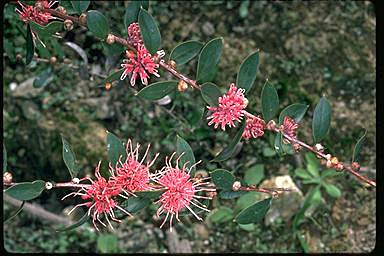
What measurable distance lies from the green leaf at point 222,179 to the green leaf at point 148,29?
0.31 m

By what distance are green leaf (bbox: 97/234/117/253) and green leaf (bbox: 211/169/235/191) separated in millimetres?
→ 1007

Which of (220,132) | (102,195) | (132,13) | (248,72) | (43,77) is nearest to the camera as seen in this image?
(102,195)

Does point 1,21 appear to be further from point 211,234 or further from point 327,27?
point 327,27

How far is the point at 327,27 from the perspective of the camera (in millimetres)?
2646

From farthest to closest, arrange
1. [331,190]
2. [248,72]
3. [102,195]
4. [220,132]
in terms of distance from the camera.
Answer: [220,132] < [331,190] < [248,72] < [102,195]

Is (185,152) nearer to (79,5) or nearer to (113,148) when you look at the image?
(113,148)

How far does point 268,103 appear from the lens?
131 cm

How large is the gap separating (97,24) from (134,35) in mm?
97

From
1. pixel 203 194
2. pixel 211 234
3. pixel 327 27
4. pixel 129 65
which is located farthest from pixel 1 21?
pixel 327 27

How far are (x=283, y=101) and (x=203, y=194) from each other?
3.70 feet

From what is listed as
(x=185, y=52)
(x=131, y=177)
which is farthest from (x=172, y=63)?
(x=131, y=177)

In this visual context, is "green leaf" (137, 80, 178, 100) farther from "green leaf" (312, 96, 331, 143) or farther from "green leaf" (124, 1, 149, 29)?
"green leaf" (312, 96, 331, 143)

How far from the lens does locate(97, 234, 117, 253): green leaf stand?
221 centimetres

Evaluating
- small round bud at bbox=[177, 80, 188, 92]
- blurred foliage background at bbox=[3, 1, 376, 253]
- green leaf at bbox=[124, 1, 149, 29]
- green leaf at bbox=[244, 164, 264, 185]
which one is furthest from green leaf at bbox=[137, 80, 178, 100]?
green leaf at bbox=[244, 164, 264, 185]
